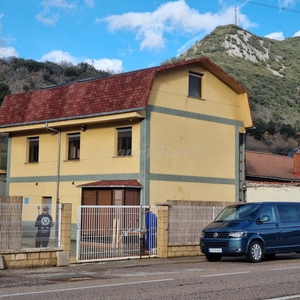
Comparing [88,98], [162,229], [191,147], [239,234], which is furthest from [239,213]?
[88,98]

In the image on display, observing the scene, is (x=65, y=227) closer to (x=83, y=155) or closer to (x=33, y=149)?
(x=83, y=155)

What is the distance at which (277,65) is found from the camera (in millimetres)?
97125

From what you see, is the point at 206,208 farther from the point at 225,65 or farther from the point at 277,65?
the point at 277,65

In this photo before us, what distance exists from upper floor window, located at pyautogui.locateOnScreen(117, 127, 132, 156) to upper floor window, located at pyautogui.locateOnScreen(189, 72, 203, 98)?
146 inches

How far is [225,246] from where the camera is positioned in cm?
1703

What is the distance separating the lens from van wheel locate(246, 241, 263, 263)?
16.9 m

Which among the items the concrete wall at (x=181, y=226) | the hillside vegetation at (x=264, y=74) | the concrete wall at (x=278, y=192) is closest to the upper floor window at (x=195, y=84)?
the concrete wall at (x=278, y=192)

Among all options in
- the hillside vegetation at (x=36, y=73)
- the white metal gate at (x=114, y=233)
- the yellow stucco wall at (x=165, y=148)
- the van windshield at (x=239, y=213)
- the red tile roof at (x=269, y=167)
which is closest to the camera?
the white metal gate at (x=114, y=233)

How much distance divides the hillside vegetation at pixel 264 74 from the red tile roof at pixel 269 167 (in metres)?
23.6

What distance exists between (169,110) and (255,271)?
12660 mm

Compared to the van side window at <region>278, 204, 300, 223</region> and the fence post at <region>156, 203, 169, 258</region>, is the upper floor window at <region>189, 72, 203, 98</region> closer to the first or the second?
the fence post at <region>156, 203, 169, 258</region>

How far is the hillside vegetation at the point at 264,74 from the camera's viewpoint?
66812mm

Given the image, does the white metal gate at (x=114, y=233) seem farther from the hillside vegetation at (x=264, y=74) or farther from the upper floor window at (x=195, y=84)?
the hillside vegetation at (x=264, y=74)

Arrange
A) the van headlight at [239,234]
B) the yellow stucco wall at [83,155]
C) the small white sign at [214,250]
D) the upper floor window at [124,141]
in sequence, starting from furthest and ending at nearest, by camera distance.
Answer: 1. the upper floor window at [124,141]
2. the yellow stucco wall at [83,155]
3. the small white sign at [214,250]
4. the van headlight at [239,234]
